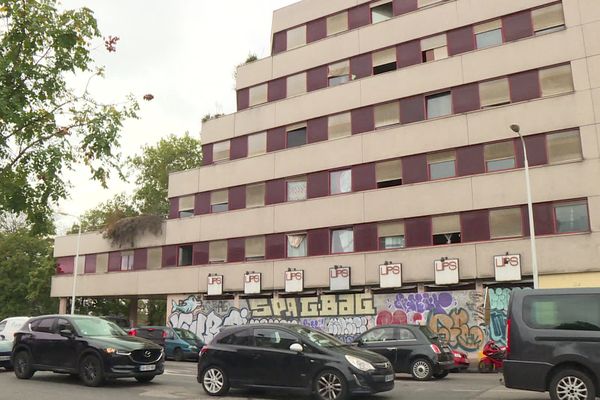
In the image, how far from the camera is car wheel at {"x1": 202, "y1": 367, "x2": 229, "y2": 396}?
1172 centimetres

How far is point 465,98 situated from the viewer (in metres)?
27.6

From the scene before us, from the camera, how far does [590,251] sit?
75.6ft

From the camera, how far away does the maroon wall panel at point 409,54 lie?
97.3 feet

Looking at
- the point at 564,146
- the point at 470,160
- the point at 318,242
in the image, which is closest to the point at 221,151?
the point at 318,242

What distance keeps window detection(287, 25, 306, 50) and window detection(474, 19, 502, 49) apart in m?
10.5

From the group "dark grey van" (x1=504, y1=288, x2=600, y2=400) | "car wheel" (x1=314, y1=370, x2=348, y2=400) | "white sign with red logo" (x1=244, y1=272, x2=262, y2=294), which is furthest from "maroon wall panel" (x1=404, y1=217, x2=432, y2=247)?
"car wheel" (x1=314, y1=370, x2=348, y2=400)

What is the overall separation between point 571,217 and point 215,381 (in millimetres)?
17867

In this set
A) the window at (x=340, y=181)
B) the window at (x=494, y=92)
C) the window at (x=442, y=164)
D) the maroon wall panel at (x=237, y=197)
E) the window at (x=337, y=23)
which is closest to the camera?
the window at (x=494, y=92)

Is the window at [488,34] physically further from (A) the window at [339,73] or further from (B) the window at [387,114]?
(A) the window at [339,73]

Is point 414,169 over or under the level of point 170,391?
over

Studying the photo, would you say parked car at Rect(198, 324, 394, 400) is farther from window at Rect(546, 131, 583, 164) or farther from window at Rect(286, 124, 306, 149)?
window at Rect(286, 124, 306, 149)

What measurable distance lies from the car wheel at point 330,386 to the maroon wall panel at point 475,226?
16887 millimetres

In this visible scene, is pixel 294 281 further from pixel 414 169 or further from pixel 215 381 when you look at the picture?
pixel 215 381

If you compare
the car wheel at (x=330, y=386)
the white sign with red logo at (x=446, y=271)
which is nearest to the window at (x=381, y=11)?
the white sign with red logo at (x=446, y=271)
